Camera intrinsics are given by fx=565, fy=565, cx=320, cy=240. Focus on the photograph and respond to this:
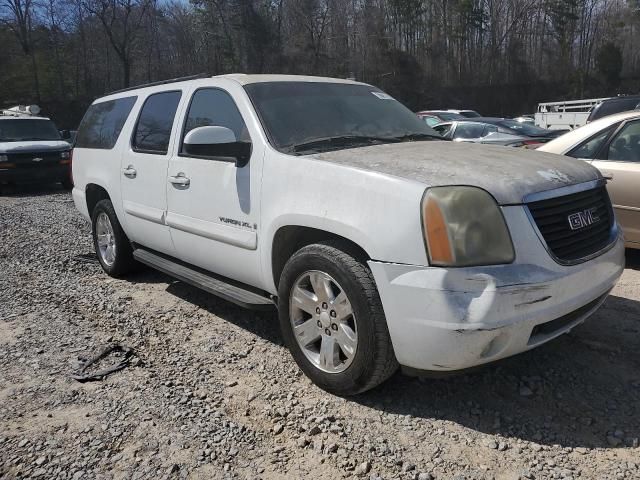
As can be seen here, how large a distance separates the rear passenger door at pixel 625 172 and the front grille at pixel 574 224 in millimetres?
2072

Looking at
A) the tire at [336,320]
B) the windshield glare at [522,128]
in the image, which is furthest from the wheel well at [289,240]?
the windshield glare at [522,128]

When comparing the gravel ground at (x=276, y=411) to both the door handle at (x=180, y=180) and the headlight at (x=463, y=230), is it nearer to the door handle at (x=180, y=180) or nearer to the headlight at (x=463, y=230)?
the headlight at (x=463, y=230)

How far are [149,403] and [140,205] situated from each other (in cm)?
207

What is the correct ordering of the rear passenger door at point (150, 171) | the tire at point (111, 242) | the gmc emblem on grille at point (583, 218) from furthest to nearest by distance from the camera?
1. the tire at point (111, 242)
2. the rear passenger door at point (150, 171)
3. the gmc emblem on grille at point (583, 218)

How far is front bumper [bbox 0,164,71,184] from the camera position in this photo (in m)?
12.6

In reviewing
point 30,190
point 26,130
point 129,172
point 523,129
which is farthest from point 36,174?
point 523,129

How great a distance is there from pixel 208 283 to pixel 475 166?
2033mm

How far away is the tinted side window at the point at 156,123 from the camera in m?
4.41

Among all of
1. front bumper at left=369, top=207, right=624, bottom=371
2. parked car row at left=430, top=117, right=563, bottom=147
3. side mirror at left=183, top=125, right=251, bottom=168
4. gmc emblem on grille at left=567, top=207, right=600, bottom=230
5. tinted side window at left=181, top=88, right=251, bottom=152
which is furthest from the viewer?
parked car row at left=430, top=117, right=563, bottom=147

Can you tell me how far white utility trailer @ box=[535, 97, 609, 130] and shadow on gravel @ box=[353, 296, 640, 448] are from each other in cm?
1754

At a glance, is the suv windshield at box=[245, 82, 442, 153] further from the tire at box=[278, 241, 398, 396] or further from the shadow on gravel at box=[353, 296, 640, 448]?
the shadow on gravel at box=[353, 296, 640, 448]

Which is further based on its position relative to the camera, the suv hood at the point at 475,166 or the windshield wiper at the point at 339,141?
the windshield wiper at the point at 339,141

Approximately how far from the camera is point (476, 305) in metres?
2.52

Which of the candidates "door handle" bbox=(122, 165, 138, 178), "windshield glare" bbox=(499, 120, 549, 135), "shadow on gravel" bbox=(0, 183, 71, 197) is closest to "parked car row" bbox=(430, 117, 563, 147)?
"windshield glare" bbox=(499, 120, 549, 135)
